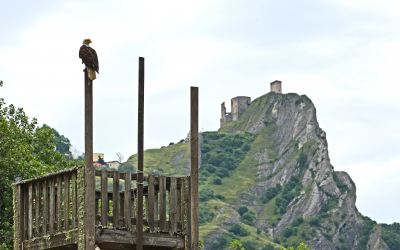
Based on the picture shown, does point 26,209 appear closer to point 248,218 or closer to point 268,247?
point 268,247

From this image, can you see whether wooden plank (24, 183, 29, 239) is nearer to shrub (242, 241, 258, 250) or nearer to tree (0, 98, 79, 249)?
tree (0, 98, 79, 249)

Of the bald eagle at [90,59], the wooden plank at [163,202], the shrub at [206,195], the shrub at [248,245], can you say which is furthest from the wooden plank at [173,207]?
the shrub at [206,195]

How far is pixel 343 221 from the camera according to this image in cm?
18512

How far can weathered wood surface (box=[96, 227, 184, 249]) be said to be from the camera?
9.22 m

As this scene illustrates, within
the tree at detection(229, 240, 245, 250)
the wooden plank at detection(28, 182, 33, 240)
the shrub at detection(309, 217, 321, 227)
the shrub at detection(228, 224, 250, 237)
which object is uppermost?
the wooden plank at detection(28, 182, 33, 240)

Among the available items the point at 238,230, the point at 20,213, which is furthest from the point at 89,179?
the point at 238,230

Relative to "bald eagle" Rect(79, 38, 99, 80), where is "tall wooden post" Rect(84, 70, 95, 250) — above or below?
below

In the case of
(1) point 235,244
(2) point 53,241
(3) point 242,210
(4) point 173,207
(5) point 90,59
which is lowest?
(3) point 242,210

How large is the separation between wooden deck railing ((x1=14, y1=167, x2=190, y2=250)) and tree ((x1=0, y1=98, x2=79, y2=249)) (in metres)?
8.42

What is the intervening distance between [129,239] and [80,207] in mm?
908

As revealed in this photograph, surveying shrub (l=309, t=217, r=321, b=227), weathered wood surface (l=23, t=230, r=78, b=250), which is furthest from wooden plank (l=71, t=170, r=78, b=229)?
shrub (l=309, t=217, r=321, b=227)

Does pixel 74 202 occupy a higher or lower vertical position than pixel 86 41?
lower

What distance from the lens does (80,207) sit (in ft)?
29.7

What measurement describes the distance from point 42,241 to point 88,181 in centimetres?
144
